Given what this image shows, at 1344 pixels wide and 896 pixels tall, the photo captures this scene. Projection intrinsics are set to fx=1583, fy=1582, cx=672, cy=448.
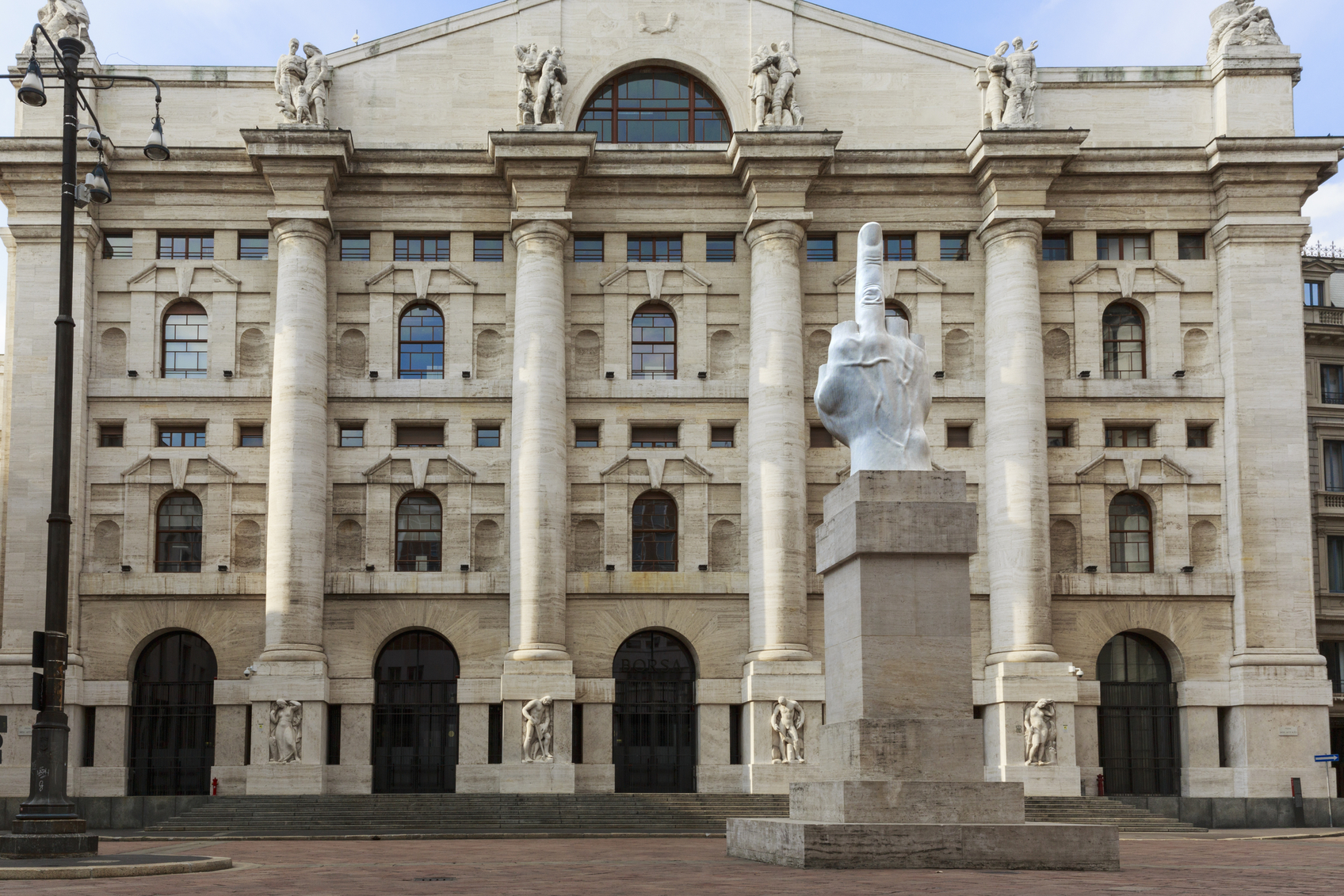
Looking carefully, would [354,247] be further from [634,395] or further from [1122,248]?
[1122,248]

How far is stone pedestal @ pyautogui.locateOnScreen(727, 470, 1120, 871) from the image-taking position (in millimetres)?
22266

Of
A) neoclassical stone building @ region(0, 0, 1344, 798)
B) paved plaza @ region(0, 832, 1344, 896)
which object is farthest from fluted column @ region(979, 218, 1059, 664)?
paved plaza @ region(0, 832, 1344, 896)

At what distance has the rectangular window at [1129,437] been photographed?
163ft

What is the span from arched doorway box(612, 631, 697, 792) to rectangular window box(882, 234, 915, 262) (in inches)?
557

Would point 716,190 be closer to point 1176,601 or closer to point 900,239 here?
point 900,239

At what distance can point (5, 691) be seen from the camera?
4562 cm

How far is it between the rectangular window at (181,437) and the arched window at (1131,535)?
28473 mm

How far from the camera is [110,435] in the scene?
49062mm

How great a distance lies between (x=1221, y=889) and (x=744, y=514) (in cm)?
2998

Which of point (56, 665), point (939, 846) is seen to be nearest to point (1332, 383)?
point (939, 846)

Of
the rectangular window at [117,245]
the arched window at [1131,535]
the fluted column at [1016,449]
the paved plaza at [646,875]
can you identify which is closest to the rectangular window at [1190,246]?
the fluted column at [1016,449]

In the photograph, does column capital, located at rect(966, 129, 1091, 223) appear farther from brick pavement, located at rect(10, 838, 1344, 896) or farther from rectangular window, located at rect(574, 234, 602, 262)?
brick pavement, located at rect(10, 838, 1344, 896)

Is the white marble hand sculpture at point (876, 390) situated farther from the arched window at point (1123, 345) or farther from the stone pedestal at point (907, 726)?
the arched window at point (1123, 345)

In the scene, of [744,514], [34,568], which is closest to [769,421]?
[744,514]
